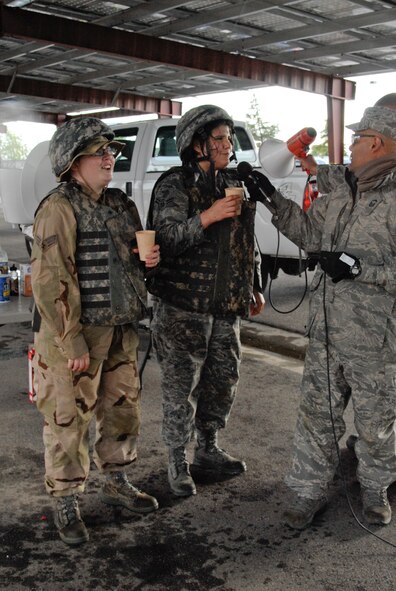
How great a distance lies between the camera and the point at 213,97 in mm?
22141

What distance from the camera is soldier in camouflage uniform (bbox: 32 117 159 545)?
300 centimetres

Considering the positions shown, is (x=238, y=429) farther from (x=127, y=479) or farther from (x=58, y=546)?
(x=58, y=546)

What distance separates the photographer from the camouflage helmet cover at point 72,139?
303 centimetres

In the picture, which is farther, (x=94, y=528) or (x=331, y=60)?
(x=331, y=60)

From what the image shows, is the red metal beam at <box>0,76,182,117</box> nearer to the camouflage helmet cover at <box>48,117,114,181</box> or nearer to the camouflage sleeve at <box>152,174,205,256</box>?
the camouflage sleeve at <box>152,174,205,256</box>

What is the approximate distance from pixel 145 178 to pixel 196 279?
21.3 ft

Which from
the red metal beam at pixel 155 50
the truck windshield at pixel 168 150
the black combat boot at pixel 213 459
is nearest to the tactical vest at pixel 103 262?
the black combat boot at pixel 213 459

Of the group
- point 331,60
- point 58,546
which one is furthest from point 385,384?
point 331,60

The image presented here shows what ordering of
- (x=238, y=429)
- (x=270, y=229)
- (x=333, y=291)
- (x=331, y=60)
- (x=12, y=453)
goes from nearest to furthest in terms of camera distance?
(x=333, y=291)
(x=12, y=453)
(x=238, y=429)
(x=270, y=229)
(x=331, y=60)

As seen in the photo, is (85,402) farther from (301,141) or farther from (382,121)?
(382,121)

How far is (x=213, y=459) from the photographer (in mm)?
3945

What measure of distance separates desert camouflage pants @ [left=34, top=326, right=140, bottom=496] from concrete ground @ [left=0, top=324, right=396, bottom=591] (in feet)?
1.02

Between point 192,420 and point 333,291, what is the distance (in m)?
1.05

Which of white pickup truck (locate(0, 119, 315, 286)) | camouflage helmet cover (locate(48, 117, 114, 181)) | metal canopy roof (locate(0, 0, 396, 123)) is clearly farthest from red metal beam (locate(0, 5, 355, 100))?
camouflage helmet cover (locate(48, 117, 114, 181))
